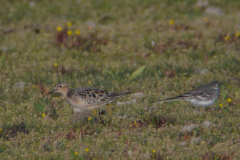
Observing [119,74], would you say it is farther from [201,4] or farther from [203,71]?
[201,4]

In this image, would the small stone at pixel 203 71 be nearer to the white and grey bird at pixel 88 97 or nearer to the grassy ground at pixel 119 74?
the grassy ground at pixel 119 74

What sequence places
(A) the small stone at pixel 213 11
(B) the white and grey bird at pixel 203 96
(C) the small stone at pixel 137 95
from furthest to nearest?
Answer: (A) the small stone at pixel 213 11 < (C) the small stone at pixel 137 95 < (B) the white and grey bird at pixel 203 96

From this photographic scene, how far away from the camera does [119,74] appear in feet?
32.8

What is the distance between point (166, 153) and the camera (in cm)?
633

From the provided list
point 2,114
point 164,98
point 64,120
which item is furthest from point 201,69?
point 2,114

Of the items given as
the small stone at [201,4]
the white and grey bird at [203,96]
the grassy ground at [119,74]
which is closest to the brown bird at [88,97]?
the grassy ground at [119,74]

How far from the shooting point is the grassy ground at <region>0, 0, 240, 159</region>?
6.70m

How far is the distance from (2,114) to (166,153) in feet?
12.1

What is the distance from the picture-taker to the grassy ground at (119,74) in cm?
Result: 670

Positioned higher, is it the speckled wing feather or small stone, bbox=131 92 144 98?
the speckled wing feather

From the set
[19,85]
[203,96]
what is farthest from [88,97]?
[203,96]

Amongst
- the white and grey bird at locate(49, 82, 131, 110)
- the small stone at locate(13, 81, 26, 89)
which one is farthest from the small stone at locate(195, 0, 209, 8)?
the small stone at locate(13, 81, 26, 89)

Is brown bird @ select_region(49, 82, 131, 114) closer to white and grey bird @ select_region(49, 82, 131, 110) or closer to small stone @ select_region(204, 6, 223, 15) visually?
white and grey bird @ select_region(49, 82, 131, 110)

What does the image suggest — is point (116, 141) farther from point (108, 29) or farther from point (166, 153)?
point (108, 29)
